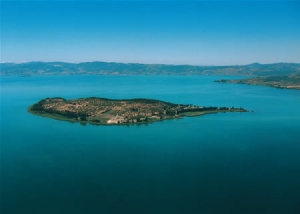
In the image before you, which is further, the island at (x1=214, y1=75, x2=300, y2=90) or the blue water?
the island at (x1=214, y1=75, x2=300, y2=90)

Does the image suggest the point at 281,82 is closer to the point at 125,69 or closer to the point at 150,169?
the point at 150,169

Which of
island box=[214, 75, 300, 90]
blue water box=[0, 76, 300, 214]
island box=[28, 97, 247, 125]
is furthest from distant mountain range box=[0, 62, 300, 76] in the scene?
blue water box=[0, 76, 300, 214]


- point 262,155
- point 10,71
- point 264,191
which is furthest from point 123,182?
point 10,71

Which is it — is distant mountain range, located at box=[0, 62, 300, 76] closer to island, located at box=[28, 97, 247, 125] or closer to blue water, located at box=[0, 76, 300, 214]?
island, located at box=[28, 97, 247, 125]

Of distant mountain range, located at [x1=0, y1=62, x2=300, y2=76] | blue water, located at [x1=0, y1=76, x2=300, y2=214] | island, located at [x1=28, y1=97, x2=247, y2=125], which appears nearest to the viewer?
blue water, located at [x1=0, y1=76, x2=300, y2=214]

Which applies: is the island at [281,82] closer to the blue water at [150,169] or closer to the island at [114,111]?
the island at [114,111]

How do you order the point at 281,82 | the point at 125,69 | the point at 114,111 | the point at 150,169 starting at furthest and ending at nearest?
1. the point at 125,69
2. the point at 281,82
3. the point at 114,111
4. the point at 150,169

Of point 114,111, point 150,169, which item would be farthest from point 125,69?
point 150,169
